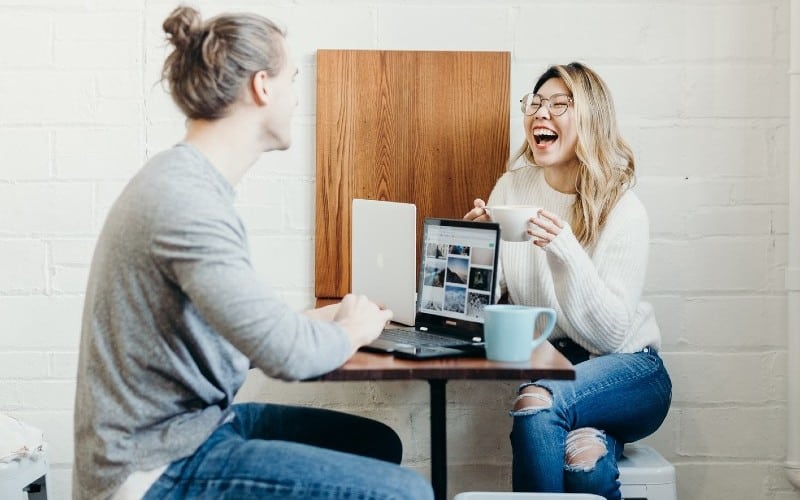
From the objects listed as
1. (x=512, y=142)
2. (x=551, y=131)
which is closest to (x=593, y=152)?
(x=551, y=131)

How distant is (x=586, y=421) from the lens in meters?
1.98

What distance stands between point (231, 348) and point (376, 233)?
55 centimetres

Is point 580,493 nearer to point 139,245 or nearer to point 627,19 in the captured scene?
point 139,245

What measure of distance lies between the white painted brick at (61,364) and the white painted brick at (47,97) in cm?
60

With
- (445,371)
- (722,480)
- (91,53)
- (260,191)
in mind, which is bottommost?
(722,480)

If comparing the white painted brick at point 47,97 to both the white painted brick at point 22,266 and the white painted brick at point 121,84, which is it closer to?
the white painted brick at point 121,84

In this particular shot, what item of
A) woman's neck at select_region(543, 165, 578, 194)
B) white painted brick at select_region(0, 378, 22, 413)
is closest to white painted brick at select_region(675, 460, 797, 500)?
woman's neck at select_region(543, 165, 578, 194)

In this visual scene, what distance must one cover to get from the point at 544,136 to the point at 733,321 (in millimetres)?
744

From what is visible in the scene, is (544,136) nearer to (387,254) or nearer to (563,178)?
(563,178)

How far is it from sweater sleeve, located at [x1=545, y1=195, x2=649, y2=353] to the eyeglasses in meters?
0.26

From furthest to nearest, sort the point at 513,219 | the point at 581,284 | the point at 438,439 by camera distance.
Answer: the point at 581,284
the point at 513,219
the point at 438,439

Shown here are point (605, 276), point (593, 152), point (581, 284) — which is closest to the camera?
point (581, 284)

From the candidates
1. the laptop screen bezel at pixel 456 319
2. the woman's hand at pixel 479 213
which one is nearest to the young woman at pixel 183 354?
the laptop screen bezel at pixel 456 319

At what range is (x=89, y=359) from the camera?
137 cm
